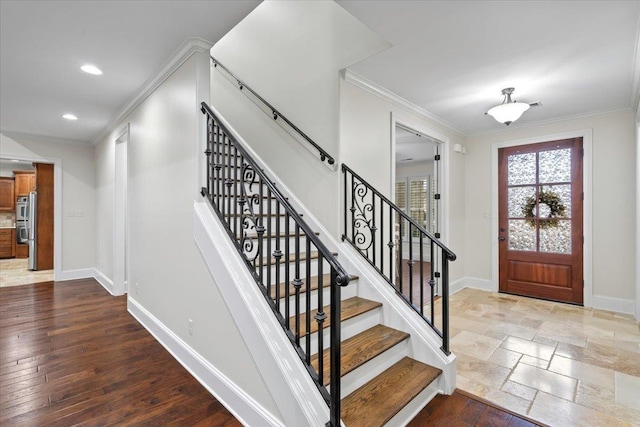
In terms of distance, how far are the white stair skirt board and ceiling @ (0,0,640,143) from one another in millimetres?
1388

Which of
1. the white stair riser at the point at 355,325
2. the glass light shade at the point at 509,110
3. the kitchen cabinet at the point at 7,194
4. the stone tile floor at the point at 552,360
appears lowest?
the stone tile floor at the point at 552,360

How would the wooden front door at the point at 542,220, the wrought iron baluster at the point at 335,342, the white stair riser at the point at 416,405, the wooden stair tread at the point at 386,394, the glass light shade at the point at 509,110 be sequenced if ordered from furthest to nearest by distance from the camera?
the wooden front door at the point at 542,220 < the glass light shade at the point at 509,110 < the white stair riser at the point at 416,405 < the wooden stair tread at the point at 386,394 < the wrought iron baluster at the point at 335,342

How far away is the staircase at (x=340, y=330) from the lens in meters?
1.55

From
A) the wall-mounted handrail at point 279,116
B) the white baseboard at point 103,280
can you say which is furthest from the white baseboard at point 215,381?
the white baseboard at point 103,280

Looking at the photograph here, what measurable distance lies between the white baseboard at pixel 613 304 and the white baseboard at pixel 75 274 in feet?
27.3

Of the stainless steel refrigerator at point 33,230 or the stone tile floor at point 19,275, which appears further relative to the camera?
the stainless steel refrigerator at point 33,230

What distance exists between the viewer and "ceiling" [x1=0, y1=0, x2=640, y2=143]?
202 cm

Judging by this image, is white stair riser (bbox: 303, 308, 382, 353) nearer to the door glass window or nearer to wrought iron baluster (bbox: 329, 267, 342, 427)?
wrought iron baluster (bbox: 329, 267, 342, 427)

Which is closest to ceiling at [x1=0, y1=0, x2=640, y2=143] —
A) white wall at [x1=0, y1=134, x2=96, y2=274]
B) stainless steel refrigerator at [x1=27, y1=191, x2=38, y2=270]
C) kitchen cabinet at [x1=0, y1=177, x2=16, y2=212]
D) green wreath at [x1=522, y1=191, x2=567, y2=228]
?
green wreath at [x1=522, y1=191, x2=567, y2=228]

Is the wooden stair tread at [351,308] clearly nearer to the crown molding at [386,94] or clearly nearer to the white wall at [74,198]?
the crown molding at [386,94]

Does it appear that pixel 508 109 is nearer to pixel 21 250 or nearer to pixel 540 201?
pixel 540 201

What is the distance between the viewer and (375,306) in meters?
2.46

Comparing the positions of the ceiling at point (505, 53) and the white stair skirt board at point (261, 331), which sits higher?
the ceiling at point (505, 53)

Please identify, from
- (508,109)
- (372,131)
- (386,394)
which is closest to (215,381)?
(386,394)
